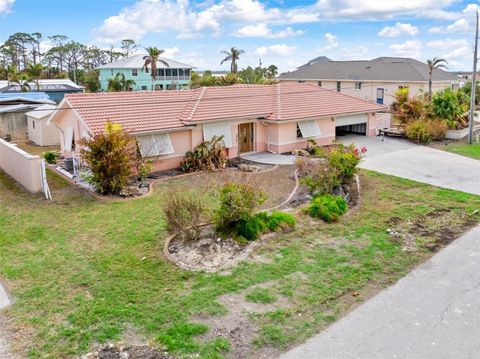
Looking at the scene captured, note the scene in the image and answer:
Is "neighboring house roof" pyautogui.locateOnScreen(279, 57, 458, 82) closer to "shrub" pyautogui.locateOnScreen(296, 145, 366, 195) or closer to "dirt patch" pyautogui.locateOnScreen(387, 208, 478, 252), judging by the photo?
"shrub" pyautogui.locateOnScreen(296, 145, 366, 195)

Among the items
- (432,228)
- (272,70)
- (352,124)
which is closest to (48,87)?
(352,124)

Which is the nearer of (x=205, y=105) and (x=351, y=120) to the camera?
(x=205, y=105)

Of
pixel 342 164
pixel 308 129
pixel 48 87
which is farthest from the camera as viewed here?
pixel 48 87

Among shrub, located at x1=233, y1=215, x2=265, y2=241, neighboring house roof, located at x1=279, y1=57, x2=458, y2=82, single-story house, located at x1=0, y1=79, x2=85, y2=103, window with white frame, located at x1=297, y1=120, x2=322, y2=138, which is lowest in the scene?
shrub, located at x1=233, y1=215, x2=265, y2=241

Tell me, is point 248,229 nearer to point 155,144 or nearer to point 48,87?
point 155,144

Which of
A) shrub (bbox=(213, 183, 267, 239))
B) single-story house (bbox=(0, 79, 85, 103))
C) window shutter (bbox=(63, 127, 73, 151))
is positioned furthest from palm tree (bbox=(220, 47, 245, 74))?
shrub (bbox=(213, 183, 267, 239))

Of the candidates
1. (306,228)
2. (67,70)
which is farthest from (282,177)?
(67,70)

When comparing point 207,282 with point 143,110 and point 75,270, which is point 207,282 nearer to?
point 75,270
